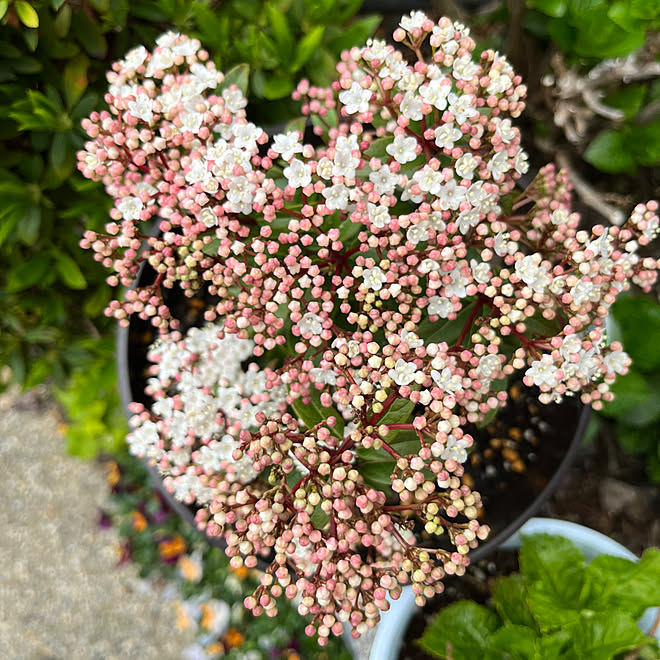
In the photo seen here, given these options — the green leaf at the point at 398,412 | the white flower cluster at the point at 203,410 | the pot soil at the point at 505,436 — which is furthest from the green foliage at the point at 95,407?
the green leaf at the point at 398,412

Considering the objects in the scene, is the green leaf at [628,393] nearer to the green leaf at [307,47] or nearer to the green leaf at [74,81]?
the green leaf at [307,47]

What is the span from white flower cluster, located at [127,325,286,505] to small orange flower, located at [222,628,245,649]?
3.27ft

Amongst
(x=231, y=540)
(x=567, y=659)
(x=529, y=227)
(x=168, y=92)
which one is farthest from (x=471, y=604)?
(x=168, y=92)

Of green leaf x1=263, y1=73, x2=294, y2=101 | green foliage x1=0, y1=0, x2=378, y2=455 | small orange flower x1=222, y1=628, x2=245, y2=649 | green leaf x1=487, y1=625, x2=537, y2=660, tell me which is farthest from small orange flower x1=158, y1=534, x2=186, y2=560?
green leaf x1=263, y1=73, x2=294, y2=101

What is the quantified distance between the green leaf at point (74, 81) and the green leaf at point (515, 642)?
1196mm

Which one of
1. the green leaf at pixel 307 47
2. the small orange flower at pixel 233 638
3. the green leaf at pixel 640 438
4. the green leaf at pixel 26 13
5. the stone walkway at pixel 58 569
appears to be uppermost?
the green leaf at pixel 307 47

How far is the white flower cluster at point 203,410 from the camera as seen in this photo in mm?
904

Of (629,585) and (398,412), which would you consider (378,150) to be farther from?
(629,585)

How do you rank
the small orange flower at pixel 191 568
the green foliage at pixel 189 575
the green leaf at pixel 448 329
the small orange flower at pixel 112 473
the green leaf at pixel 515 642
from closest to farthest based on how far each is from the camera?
the green leaf at pixel 448 329
the green leaf at pixel 515 642
the green foliage at pixel 189 575
the small orange flower at pixel 191 568
the small orange flower at pixel 112 473

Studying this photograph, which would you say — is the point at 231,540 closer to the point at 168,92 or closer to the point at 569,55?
the point at 168,92

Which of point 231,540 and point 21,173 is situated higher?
point 21,173

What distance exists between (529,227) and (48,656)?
199 cm

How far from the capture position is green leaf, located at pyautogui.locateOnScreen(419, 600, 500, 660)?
1.05m

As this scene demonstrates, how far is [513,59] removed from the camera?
53.9 inches
